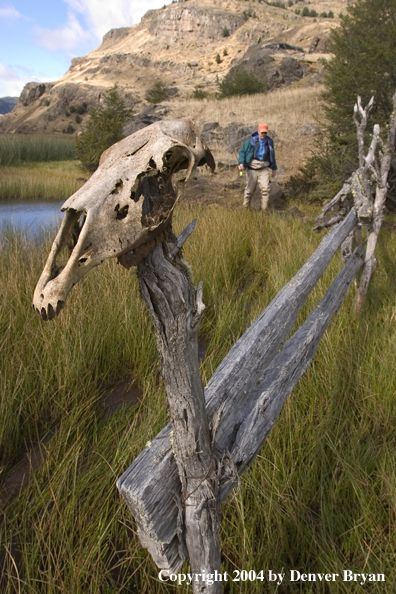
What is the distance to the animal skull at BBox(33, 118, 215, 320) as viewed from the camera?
0.74 metres

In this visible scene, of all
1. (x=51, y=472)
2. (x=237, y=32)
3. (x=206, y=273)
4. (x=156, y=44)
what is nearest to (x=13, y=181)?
(x=206, y=273)

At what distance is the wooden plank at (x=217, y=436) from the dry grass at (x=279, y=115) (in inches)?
370

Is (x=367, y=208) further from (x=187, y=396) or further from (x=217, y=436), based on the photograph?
(x=187, y=396)

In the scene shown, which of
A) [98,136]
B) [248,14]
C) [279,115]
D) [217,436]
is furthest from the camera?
[248,14]

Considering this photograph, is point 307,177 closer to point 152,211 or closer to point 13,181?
point 13,181

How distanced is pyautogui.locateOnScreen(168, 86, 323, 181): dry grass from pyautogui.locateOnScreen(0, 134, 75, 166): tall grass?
6228 mm

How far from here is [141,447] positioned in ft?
6.16

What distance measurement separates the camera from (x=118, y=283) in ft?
11.2

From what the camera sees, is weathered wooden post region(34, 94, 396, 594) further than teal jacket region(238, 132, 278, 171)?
No

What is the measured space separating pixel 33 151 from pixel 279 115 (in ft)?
36.9

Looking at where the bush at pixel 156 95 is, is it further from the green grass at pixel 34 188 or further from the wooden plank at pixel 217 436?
the wooden plank at pixel 217 436

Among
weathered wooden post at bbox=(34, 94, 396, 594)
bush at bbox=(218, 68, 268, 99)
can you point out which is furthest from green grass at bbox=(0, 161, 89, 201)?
bush at bbox=(218, 68, 268, 99)

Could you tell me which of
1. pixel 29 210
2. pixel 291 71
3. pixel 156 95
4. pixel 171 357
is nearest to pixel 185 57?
pixel 156 95

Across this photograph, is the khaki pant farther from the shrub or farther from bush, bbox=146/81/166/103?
the shrub
